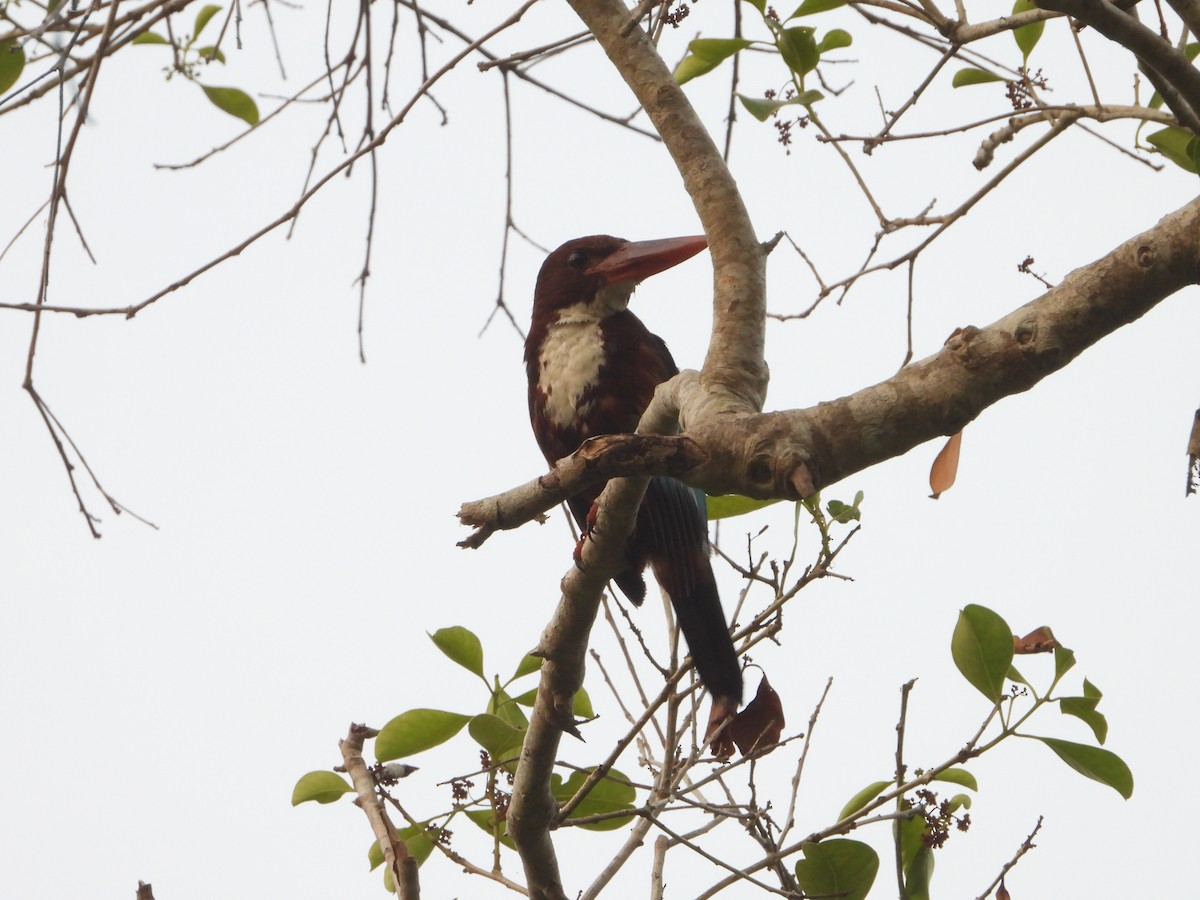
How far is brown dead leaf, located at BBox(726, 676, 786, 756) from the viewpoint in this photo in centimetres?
221

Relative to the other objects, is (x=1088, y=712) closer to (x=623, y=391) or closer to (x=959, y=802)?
(x=959, y=802)

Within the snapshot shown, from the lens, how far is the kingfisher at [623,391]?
2.57m

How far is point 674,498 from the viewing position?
2.82 metres

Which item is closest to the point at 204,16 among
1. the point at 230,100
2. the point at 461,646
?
the point at 230,100

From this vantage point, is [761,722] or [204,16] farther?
[204,16]

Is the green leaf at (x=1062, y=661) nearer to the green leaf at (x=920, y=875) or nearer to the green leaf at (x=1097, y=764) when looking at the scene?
the green leaf at (x=1097, y=764)

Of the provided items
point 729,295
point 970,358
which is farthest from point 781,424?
point 729,295

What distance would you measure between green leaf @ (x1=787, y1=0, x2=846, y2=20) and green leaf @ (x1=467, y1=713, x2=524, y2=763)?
4.39 ft

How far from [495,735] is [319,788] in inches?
13.5

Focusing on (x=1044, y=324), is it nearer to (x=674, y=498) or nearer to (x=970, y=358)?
(x=970, y=358)

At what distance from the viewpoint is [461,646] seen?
2.13 m

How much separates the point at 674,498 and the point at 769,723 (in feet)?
2.44

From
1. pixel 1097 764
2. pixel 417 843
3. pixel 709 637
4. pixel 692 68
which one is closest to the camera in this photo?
pixel 1097 764

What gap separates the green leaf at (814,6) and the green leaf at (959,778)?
132 cm
